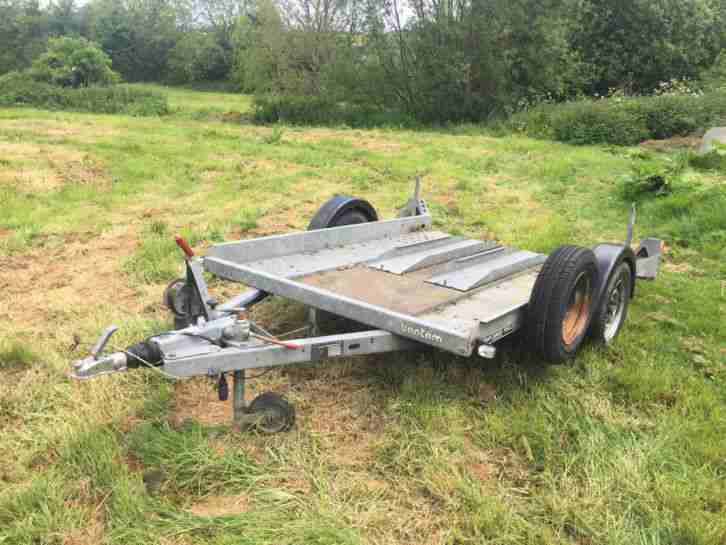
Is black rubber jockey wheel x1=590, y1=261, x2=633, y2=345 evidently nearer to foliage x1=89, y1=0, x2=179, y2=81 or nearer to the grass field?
the grass field

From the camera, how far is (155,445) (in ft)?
9.05

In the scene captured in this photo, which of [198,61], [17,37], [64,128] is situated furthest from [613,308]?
[198,61]

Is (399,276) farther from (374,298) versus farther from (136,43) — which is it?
(136,43)

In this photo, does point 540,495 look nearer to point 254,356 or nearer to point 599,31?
point 254,356

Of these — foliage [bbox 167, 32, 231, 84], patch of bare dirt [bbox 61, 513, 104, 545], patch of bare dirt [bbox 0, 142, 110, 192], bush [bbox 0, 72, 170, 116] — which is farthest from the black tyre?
foliage [bbox 167, 32, 231, 84]

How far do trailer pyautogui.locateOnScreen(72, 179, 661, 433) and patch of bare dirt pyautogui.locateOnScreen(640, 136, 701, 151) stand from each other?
9541 mm

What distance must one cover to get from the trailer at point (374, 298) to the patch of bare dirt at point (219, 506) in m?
0.41

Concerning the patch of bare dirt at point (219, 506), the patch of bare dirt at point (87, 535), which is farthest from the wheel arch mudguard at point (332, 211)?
the patch of bare dirt at point (87, 535)

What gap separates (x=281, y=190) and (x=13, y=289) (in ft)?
13.9

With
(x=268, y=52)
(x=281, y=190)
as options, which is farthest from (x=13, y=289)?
(x=268, y=52)

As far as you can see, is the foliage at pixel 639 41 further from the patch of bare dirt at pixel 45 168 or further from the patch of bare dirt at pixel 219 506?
the patch of bare dirt at pixel 219 506

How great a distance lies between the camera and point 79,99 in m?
21.7

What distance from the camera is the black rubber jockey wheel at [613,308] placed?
3.79 m

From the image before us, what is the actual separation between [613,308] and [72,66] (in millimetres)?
29311
